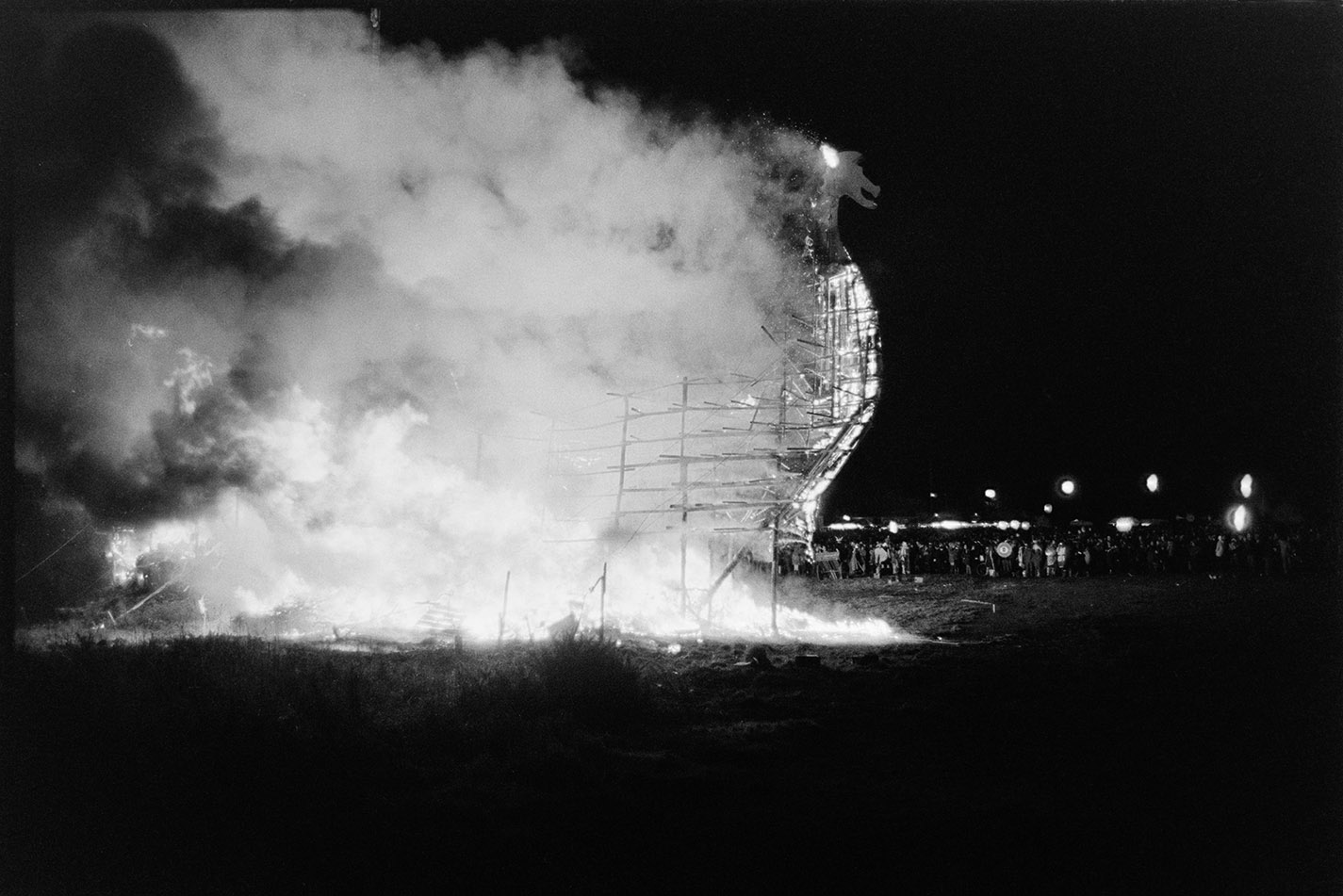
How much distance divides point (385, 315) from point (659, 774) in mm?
12395

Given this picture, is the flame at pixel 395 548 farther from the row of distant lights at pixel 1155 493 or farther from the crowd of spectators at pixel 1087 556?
the row of distant lights at pixel 1155 493

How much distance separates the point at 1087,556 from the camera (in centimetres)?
2473

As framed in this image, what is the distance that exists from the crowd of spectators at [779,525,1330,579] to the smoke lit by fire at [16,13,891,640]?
9.16 m

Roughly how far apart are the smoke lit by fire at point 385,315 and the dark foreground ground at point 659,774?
192 inches

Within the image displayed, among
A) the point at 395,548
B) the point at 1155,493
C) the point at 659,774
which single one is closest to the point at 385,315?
the point at 395,548

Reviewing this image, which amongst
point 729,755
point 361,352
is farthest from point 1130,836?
point 361,352

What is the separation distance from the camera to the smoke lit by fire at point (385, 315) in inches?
572

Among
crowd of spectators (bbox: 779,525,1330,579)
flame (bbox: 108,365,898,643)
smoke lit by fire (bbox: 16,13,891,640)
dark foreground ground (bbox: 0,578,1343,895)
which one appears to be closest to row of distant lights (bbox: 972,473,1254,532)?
crowd of spectators (bbox: 779,525,1330,579)

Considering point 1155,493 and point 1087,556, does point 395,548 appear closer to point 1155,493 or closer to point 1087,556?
point 1087,556

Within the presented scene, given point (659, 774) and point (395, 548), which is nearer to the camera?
point (659, 774)

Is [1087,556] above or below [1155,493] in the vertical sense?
below

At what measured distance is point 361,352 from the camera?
53.2ft

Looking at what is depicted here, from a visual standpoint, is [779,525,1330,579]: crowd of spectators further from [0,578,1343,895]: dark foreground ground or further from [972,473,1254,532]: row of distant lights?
[0,578,1343,895]: dark foreground ground

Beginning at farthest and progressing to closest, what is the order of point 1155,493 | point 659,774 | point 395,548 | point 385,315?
point 1155,493 → point 385,315 → point 395,548 → point 659,774
